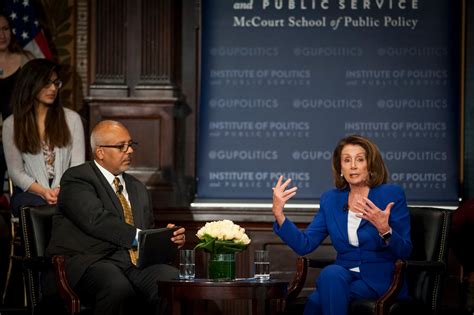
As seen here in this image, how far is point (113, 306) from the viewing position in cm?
615

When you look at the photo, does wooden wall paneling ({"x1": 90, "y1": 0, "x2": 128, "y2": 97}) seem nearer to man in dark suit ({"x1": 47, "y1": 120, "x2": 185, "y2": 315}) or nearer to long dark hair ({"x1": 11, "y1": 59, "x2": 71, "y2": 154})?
long dark hair ({"x1": 11, "y1": 59, "x2": 71, "y2": 154})

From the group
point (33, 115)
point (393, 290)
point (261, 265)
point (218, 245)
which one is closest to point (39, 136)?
point (33, 115)

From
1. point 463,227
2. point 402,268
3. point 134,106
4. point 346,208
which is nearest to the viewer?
point 402,268

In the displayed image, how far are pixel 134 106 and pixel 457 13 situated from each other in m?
2.48

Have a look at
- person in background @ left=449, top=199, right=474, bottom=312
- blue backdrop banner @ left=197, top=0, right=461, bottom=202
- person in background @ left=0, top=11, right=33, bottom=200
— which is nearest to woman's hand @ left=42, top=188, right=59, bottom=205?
person in background @ left=0, top=11, right=33, bottom=200

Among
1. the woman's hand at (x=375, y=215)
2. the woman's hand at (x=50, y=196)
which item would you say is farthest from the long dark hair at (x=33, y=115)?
the woman's hand at (x=375, y=215)

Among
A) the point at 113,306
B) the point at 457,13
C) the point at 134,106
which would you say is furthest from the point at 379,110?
the point at 113,306

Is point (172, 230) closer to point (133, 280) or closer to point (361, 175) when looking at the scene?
point (133, 280)

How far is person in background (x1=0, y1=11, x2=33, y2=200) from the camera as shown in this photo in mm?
8172

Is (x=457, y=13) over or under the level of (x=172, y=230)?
over

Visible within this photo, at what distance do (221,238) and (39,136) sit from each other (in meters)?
1.93

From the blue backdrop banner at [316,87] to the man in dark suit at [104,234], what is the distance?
1602 millimetres

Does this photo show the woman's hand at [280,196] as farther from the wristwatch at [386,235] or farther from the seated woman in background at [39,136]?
the seated woman in background at [39,136]

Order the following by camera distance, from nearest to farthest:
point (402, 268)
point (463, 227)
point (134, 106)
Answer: point (402, 268) < point (463, 227) < point (134, 106)
